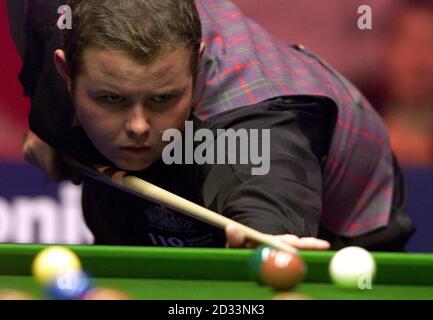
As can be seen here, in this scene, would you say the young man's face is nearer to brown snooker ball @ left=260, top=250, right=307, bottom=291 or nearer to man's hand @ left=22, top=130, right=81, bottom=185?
man's hand @ left=22, top=130, right=81, bottom=185

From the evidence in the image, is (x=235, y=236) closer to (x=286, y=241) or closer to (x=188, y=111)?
(x=286, y=241)

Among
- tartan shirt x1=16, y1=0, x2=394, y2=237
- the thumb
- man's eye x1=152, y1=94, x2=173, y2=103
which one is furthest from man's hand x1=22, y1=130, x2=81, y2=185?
→ the thumb

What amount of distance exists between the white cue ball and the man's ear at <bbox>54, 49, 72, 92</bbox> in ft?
5.65

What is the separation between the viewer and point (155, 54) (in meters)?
3.60

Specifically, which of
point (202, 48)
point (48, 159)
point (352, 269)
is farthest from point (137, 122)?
point (352, 269)

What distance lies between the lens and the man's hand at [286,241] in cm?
268

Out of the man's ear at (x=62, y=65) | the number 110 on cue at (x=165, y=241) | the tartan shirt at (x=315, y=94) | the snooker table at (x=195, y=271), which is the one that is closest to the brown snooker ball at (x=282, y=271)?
the snooker table at (x=195, y=271)

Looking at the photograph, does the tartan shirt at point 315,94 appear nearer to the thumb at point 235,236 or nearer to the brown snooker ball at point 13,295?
the thumb at point 235,236

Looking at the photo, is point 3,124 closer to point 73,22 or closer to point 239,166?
point 73,22

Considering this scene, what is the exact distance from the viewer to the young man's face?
12.0 ft

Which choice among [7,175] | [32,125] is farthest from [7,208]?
[32,125]

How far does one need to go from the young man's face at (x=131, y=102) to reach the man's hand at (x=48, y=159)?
20 centimetres

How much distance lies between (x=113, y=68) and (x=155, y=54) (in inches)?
7.6

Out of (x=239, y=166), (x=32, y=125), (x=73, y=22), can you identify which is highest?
(x=73, y=22)
